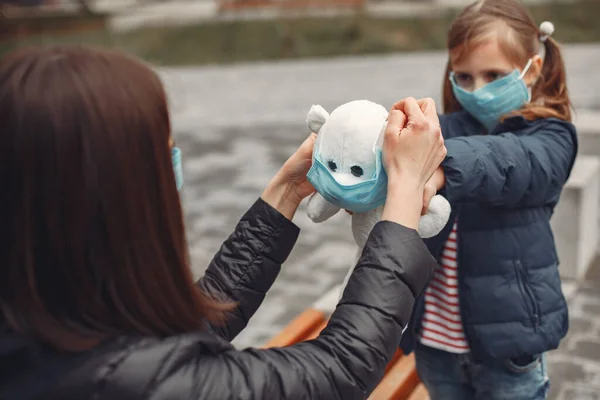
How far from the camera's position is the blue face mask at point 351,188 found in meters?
1.71

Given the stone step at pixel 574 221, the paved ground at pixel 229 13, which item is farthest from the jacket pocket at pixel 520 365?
the paved ground at pixel 229 13

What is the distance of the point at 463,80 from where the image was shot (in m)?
2.38

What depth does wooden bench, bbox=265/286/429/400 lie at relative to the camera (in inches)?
108

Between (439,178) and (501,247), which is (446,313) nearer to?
(501,247)

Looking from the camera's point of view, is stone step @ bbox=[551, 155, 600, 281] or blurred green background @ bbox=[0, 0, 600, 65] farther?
blurred green background @ bbox=[0, 0, 600, 65]

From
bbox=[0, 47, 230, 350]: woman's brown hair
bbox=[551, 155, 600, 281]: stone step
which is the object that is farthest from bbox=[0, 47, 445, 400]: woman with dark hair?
bbox=[551, 155, 600, 281]: stone step

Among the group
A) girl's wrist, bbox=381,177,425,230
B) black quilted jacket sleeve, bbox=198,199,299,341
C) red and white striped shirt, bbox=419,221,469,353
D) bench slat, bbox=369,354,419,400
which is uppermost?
girl's wrist, bbox=381,177,425,230

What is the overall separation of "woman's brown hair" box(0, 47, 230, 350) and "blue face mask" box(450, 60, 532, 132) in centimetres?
128

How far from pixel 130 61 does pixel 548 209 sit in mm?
1465

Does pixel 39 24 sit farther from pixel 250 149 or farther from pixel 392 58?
pixel 250 149

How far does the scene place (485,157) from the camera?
193 centimetres

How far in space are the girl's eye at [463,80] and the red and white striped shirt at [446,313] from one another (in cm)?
43

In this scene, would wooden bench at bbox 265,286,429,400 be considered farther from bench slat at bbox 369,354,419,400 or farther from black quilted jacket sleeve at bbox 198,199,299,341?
black quilted jacket sleeve at bbox 198,199,299,341

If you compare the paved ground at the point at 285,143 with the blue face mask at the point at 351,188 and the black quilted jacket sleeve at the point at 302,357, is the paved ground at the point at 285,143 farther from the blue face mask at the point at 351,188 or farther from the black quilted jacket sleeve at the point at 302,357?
the black quilted jacket sleeve at the point at 302,357
